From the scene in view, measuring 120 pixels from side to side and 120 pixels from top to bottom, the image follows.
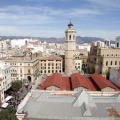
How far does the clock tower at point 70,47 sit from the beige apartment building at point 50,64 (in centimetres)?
436

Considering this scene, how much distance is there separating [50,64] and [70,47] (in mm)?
11143

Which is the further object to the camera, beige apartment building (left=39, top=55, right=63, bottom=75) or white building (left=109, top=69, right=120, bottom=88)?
beige apartment building (left=39, top=55, right=63, bottom=75)

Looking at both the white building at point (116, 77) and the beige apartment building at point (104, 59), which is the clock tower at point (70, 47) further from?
the white building at point (116, 77)

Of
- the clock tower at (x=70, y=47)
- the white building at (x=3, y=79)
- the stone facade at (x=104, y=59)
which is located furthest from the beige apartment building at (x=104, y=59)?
the white building at (x=3, y=79)

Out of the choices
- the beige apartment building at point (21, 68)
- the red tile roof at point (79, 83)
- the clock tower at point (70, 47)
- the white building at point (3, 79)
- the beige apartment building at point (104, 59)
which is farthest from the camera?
the clock tower at point (70, 47)

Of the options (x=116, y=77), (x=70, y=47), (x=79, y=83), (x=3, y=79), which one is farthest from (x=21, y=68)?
(x=116, y=77)

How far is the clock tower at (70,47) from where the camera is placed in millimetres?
62281

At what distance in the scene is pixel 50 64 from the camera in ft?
230

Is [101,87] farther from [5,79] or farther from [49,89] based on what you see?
[5,79]

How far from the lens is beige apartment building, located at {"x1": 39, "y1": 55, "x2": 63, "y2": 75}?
69.7 m

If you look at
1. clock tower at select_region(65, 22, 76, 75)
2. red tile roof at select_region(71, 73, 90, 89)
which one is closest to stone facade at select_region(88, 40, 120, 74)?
clock tower at select_region(65, 22, 76, 75)

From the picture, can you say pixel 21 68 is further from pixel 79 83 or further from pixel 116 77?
pixel 116 77

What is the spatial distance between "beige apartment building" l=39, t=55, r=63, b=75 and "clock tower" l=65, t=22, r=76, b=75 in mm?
4361

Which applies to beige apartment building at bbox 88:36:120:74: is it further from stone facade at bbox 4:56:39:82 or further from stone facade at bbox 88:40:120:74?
stone facade at bbox 4:56:39:82
